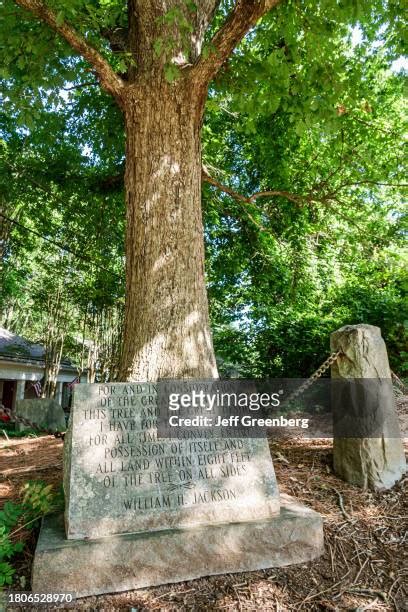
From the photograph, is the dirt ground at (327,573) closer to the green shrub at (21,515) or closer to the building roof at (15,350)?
the green shrub at (21,515)

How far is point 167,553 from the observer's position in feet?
8.50

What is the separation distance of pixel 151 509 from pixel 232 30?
4.10 meters

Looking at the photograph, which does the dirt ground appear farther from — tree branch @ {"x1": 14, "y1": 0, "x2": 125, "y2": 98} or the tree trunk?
tree branch @ {"x1": 14, "y1": 0, "x2": 125, "y2": 98}

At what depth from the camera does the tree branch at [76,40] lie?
12.4 ft

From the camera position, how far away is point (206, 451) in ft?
10.3

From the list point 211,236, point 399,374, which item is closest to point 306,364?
point 399,374

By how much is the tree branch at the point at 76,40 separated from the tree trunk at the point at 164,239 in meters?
0.22

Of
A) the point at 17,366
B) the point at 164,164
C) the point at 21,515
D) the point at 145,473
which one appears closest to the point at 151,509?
the point at 145,473

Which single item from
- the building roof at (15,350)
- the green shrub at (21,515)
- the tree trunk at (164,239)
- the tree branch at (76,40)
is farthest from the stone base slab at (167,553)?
the building roof at (15,350)

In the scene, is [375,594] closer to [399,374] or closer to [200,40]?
[200,40]

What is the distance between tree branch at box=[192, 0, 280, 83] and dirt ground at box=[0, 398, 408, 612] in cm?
398

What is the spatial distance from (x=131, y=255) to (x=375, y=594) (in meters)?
3.14

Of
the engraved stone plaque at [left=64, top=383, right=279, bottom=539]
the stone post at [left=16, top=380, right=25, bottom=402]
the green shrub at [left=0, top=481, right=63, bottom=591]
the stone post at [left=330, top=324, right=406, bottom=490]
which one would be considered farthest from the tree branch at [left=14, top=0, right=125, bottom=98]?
the stone post at [left=16, top=380, right=25, bottom=402]

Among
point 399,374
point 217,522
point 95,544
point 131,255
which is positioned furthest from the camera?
point 399,374
